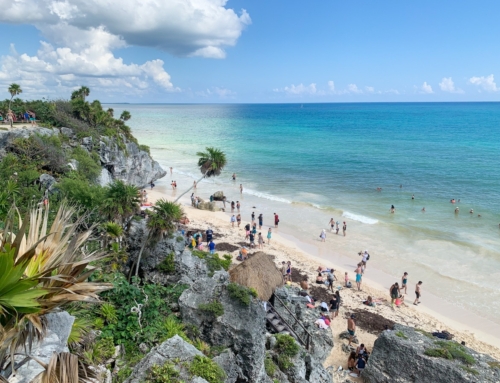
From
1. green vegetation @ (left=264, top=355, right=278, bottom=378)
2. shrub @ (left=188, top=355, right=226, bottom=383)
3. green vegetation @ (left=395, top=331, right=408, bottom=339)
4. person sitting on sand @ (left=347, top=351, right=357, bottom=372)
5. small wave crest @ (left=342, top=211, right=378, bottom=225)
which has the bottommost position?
person sitting on sand @ (left=347, top=351, right=357, bottom=372)

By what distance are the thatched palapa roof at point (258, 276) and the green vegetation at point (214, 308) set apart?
411 cm

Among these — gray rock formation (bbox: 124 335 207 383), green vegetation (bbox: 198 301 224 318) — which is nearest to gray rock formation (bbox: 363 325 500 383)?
green vegetation (bbox: 198 301 224 318)

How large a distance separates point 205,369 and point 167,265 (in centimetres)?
673

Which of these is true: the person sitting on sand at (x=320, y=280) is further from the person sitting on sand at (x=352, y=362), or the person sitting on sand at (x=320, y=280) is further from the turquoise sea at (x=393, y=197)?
the person sitting on sand at (x=352, y=362)

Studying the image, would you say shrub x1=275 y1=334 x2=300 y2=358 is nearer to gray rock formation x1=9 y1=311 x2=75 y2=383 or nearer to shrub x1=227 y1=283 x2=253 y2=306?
shrub x1=227 y1=283 x2=253 y2=306

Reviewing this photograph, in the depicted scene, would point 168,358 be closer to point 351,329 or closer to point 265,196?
point 351,329

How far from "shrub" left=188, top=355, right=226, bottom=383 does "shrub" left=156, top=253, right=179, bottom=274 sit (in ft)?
20.8

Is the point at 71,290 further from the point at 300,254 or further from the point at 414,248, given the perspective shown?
the point at 414,248

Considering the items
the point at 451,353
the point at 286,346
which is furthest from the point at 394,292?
the point at 286,346

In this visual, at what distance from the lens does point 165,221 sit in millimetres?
13859

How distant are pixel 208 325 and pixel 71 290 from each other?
776 centimetres

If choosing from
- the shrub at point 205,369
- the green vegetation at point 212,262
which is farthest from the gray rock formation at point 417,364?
the shrub at point 205,369

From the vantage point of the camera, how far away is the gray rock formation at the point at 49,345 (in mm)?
4812

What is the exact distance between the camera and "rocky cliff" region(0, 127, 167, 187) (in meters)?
28.2
